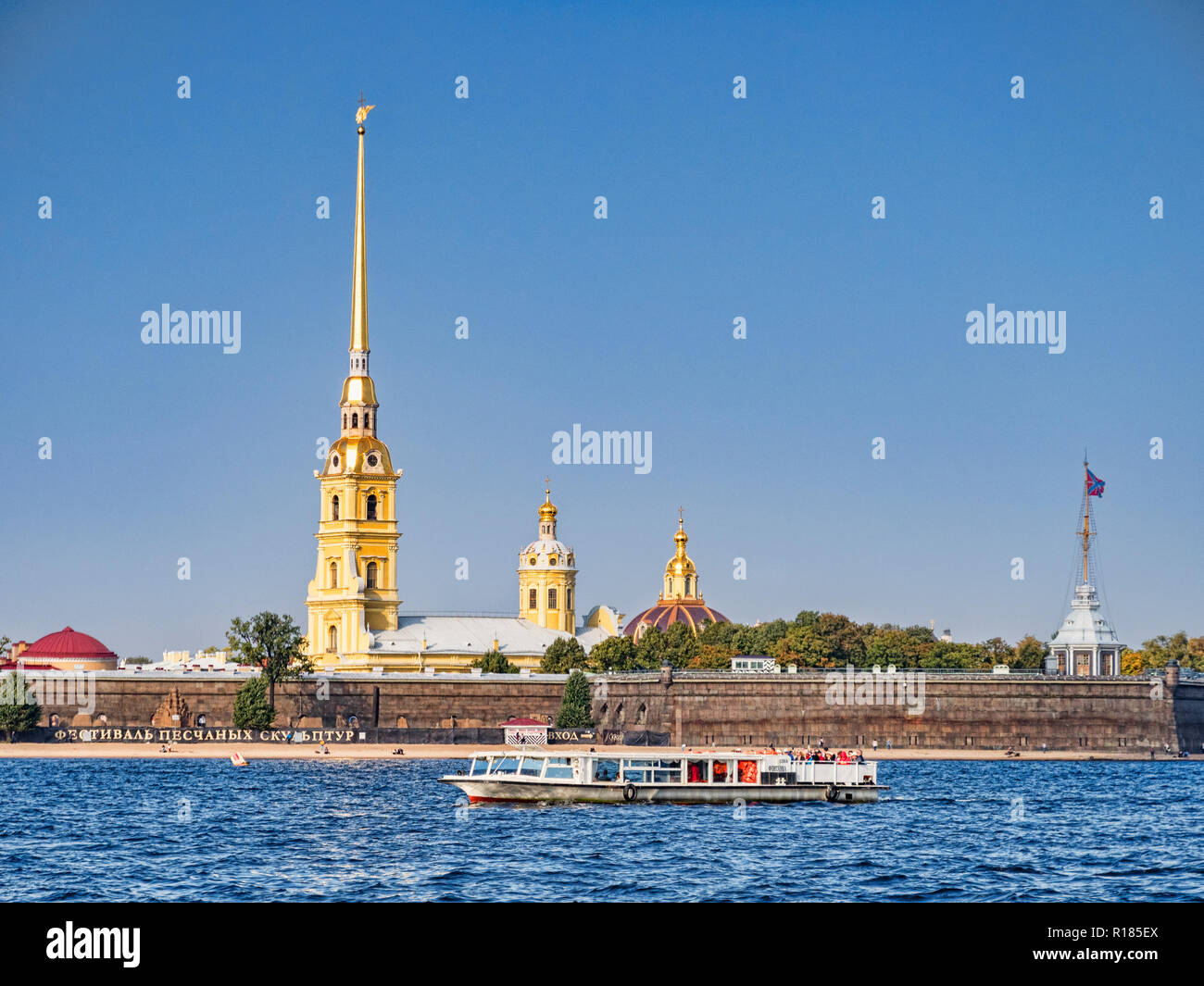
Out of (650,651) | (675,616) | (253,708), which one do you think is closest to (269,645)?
(253,708)

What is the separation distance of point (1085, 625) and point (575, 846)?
3178 inches

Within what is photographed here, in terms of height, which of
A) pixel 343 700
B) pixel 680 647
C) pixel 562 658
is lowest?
pixel 343 700

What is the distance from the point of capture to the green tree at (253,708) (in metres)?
112

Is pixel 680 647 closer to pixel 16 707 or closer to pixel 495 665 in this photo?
pixel 495 665

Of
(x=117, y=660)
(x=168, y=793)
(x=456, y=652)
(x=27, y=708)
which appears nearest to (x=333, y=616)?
(x=456, y=652)

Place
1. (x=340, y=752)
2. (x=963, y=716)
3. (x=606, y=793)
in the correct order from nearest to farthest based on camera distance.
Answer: (x=606, y=793)
(x=340, y=752)
(x=963, y=716)

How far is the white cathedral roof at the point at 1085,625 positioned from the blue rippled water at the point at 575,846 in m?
43.9

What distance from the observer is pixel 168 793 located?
6900 centimetres

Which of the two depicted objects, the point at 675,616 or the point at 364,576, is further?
the point at 675,616

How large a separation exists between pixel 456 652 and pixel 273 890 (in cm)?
10189

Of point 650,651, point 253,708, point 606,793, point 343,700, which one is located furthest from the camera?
point 650,651

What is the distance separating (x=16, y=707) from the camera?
358 ft

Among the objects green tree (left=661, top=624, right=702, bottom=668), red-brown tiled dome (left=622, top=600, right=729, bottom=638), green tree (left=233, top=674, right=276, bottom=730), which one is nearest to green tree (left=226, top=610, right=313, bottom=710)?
green tree (left=233, top=674, right=276, bottom=730)
